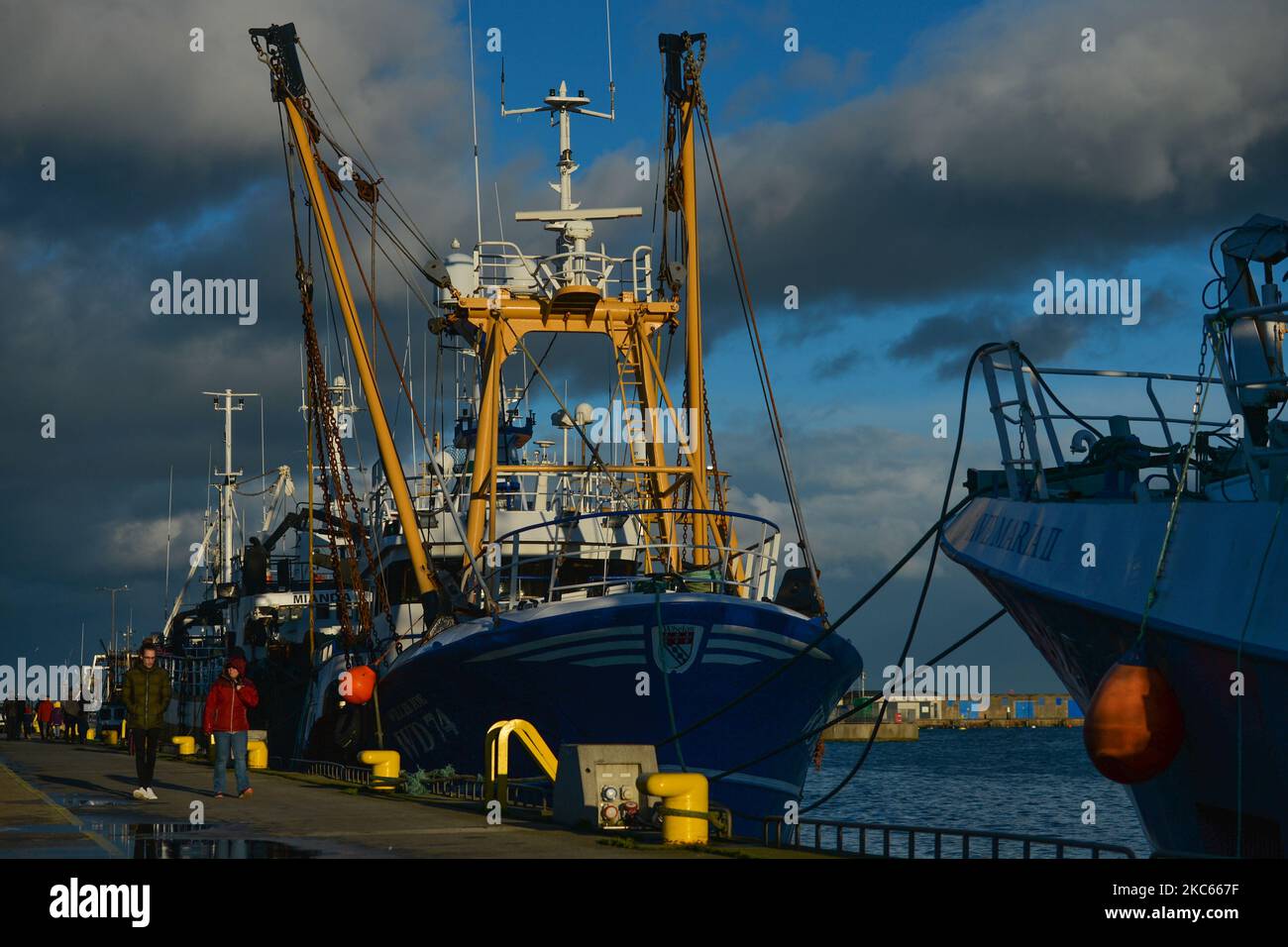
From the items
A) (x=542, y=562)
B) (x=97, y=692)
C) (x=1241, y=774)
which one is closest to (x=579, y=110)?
(x=542, y=562)

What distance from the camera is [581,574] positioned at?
29844 mm

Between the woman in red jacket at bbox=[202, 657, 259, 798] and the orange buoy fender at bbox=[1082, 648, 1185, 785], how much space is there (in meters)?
10.9

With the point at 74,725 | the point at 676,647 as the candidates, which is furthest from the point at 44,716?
the point at 676,647

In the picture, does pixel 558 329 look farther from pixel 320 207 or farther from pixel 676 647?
pixel 676 647

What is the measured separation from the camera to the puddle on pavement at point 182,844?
12.5 metres

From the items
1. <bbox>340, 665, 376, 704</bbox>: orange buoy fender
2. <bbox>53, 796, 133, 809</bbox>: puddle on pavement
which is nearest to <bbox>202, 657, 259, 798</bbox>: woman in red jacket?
<bbox>53, 796, 133, 809</bbox>: puddle on pavement

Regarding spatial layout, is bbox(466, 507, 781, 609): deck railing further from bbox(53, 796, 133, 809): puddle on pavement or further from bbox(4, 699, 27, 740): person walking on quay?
bbox(4, 699, 27, 740): person walking on quay

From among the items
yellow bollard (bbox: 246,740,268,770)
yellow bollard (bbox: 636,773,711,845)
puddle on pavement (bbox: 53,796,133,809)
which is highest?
yellow bollard (bbox: 636,773,711,845)

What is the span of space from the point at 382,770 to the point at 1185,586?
12.8m

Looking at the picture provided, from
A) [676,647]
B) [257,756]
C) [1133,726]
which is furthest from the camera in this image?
[257,756]

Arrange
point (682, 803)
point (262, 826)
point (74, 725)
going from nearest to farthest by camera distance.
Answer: point (682, 803) < point (262, 826) < point (74, 725)

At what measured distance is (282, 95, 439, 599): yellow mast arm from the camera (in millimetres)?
28672

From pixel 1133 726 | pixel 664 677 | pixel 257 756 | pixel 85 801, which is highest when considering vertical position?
pixel 1133 726
